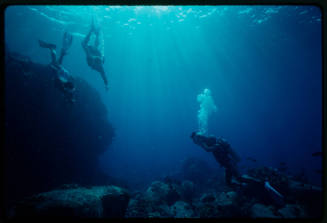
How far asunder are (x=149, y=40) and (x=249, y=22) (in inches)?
511

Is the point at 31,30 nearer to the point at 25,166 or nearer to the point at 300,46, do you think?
the point at 25,166

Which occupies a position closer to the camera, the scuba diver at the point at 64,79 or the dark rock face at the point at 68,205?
the dark rock face at the point at 68,205

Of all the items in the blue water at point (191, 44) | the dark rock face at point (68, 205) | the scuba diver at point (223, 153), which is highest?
the blue water at point (191, 44)

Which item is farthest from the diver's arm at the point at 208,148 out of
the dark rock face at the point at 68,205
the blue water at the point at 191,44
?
the dark rock face at the point at 68,205

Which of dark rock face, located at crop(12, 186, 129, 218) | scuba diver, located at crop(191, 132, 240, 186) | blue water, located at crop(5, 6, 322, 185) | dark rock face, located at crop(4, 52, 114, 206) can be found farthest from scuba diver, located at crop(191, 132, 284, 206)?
dark rock face, located at crop(4, 52, 114, 206)

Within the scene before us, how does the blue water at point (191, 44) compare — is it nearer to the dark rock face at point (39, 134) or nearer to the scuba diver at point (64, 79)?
the scuba diver at point (64, 79)

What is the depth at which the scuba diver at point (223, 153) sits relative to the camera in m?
6.82

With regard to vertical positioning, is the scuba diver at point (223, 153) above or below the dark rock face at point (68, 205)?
above

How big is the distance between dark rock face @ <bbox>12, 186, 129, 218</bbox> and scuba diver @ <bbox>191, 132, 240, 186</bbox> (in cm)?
439

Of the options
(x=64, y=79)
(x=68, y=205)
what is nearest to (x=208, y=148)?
(x=68, y=205)

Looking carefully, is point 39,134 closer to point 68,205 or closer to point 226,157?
point 68,205

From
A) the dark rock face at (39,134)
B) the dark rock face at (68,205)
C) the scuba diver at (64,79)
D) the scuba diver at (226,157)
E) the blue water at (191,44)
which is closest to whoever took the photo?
the dark rock face at (68,205)

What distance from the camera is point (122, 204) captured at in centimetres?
716

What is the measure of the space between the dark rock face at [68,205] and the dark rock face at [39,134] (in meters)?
4.20
